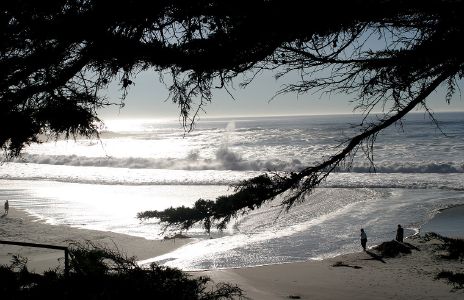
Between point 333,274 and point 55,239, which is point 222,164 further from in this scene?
point 333,274

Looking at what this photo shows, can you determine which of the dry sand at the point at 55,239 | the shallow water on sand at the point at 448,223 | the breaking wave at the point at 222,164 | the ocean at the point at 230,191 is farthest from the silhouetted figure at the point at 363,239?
the breaking wave at the point at 222,164

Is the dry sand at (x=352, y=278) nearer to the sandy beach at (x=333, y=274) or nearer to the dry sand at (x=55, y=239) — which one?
the sandy beach at (x=333, y=274)

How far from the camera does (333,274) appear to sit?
490 inches

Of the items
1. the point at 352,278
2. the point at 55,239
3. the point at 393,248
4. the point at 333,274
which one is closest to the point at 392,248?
the point at 393,248

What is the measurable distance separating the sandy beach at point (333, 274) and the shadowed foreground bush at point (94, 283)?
6.66 metres

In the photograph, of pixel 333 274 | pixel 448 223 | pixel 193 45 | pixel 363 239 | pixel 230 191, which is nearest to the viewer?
pixel 193 45

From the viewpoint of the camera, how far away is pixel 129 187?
3023 cm

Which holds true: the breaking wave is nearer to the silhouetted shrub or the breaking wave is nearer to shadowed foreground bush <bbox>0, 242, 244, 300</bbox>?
the silhouetted shrub

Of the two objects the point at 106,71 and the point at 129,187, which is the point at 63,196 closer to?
the point at 129,187

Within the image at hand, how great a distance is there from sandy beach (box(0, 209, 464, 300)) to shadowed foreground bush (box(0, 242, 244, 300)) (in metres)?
6.66

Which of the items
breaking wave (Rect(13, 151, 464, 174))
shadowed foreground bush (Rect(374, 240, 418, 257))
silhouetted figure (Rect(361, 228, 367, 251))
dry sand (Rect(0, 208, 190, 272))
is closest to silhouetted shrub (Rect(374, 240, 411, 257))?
shadowed foreground bush (Rect(374, 240, 418, 257))

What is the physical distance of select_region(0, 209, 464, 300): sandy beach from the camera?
1102 cm

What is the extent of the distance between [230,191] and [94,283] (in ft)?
67.8

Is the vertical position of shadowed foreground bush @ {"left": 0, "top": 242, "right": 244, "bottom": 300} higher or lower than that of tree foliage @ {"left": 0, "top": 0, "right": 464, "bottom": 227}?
lower
